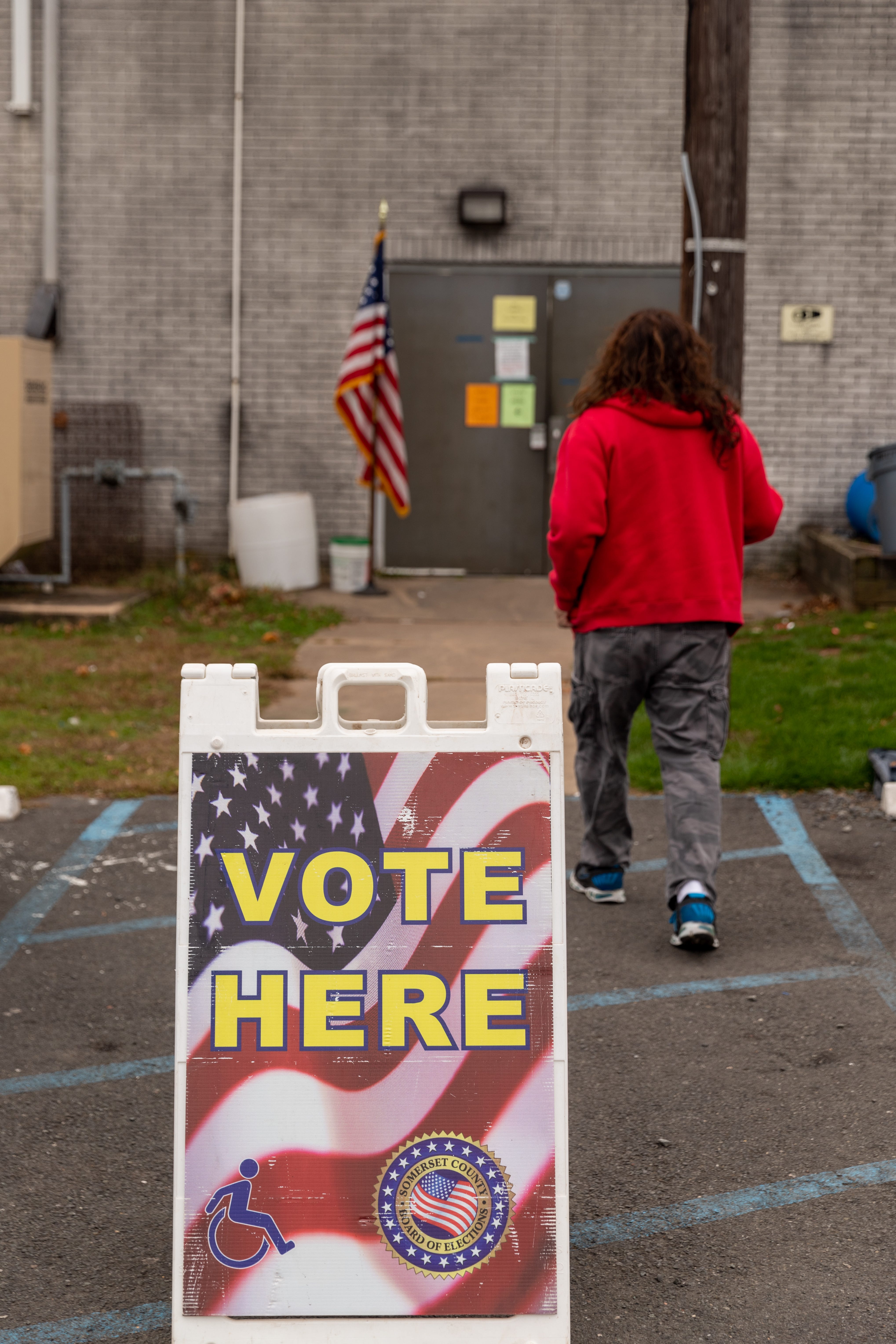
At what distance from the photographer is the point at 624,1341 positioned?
2.55 m

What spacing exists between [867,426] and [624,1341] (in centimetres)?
1096

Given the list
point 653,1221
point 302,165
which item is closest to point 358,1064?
point 653,1221

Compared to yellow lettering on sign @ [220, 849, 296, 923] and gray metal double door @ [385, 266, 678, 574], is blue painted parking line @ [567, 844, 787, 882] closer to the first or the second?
yellow lettering on sign @ [220, 849, 296, 923]

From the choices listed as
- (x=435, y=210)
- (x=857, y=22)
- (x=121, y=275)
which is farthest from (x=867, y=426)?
(x=121, y=275)

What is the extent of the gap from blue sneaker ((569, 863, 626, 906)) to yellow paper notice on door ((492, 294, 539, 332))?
8310mm

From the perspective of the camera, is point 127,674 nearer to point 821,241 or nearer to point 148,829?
point 148,829

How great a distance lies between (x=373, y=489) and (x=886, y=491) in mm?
4034

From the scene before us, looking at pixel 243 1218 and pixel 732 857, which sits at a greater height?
pixel 243 1218

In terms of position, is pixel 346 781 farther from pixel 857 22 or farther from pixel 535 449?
pixel 857 22

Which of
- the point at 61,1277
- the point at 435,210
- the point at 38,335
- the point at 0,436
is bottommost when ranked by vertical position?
the point at 61,1277

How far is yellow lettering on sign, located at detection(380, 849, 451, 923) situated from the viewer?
2365mm

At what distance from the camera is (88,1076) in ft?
12.0

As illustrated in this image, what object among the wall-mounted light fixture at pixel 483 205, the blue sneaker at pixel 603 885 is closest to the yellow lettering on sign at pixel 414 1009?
the blue sneaker at pixel 603 885

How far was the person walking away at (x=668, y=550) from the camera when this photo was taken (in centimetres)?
432
